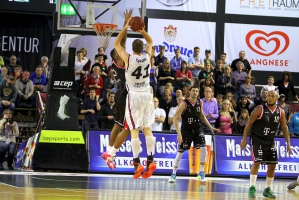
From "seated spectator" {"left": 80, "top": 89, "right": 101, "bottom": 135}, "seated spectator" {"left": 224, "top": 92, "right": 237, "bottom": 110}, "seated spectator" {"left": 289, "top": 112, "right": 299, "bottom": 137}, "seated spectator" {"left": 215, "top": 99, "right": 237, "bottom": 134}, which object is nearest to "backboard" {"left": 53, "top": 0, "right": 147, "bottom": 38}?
"seated spectator" {"left": 80, "top": 89, "right": 101, "bottom": 135}

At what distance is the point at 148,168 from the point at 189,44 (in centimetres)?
1498

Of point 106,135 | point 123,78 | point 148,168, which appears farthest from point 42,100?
point 148,168

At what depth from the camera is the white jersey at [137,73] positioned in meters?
10.8

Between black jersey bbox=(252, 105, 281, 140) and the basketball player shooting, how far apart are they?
2.27 metres

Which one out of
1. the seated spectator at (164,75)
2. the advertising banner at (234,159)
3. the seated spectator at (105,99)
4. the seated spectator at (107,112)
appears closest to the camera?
the seated spectator at (107,112)

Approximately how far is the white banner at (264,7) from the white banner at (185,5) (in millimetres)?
780

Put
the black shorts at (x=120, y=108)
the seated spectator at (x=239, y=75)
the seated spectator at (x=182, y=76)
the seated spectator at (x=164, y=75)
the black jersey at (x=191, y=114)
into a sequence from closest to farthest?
the black shorts at (x=120, y=108), the black jersey at (x=191, y=114), the seated spectator at (x=164, y=75), the seated spectator at (x=182, y=76), the seated spectator at (x=239, y=75)

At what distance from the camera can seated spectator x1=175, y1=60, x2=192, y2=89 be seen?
2092 cm

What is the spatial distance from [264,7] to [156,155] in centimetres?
1078

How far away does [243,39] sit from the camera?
26.1 meters

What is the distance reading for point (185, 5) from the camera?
25.3m

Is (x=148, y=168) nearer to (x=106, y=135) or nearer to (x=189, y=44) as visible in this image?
(x=106, y=135)

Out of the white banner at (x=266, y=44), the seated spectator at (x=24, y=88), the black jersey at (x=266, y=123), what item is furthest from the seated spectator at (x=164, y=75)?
the black jersey at (x=266, y=123)

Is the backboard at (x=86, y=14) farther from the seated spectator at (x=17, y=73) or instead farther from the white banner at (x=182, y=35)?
the white banner at (x=182, y=35)
